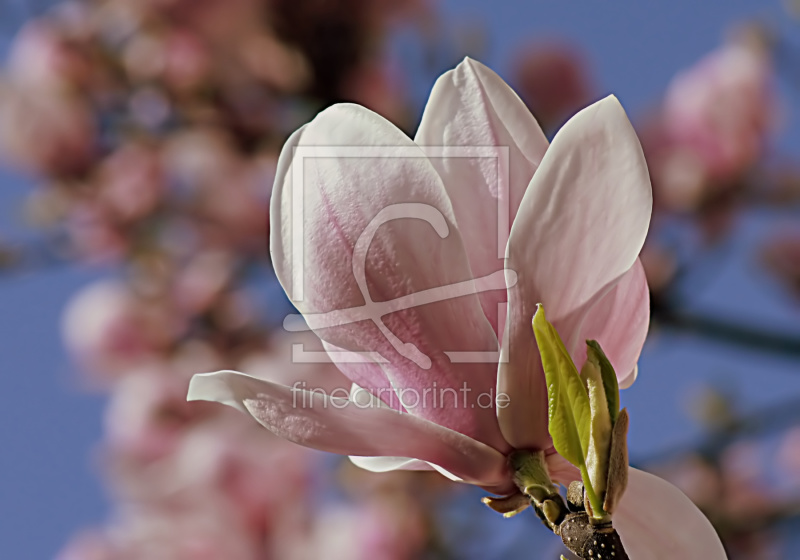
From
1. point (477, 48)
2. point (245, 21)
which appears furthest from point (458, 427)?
point (245, 21)

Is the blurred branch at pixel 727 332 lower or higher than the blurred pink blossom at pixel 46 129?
lower

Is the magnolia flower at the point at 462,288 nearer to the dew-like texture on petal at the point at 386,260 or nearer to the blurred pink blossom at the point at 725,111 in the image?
the dew-like texture on petal at the point at 386,260

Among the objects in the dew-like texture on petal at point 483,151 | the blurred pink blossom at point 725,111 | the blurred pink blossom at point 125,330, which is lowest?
the blurred pink blossom at point 125,330

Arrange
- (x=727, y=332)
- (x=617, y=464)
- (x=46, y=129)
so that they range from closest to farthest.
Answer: (x=617, y=464) → (x=727, y=332) → (x=46, y=129)

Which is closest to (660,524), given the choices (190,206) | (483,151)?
(483,151)

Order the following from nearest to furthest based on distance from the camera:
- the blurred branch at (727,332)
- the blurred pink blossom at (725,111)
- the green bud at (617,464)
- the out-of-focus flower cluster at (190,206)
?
the green bud at (617,464) < the blurred branch at (727,332) < the out-of-focus flower cluster at (190,206) < the blurred pink blossom at (725,111)

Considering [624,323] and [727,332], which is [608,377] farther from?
[727,332]

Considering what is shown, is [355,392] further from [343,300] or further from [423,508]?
[423,508]

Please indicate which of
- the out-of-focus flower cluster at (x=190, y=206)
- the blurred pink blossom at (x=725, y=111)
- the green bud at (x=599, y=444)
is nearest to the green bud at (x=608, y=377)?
the green bud at (x=599, y=444)
